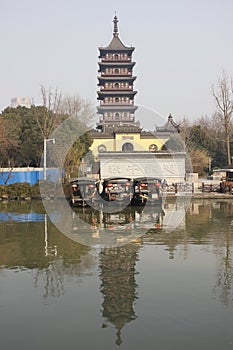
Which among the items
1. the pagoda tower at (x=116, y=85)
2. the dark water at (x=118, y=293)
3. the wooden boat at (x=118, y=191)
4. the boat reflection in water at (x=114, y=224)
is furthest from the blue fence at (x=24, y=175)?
the pagoda tower at (x=116, y=85)

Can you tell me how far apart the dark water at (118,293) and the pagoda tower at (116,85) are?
46531 mm

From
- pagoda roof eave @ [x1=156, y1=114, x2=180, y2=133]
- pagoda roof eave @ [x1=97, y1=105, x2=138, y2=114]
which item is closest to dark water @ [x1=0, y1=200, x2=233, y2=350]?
pagoda roof eave @ [x1=156, y1=114, x2=180, y2=133]

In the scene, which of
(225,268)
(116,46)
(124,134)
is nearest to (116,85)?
(116,46)

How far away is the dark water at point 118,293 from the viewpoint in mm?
5348

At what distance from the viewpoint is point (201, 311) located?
6.18 meters

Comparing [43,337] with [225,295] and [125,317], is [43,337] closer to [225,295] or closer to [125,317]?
[125,317]

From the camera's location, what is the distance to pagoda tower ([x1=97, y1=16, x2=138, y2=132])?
57.9 m

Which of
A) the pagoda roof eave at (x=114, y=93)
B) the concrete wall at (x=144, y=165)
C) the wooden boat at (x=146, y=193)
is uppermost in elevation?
the pagoda roof eave at (x=114, y=93)

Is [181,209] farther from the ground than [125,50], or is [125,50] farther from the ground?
[125,50]

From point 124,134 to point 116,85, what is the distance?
10.8 meters

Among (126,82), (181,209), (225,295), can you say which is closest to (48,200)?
(181,209)

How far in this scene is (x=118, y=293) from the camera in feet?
23.1

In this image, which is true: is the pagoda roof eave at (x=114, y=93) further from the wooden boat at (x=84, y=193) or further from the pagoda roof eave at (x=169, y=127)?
the wooden boat at (x=84, y=193)

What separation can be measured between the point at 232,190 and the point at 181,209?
8725 mm
